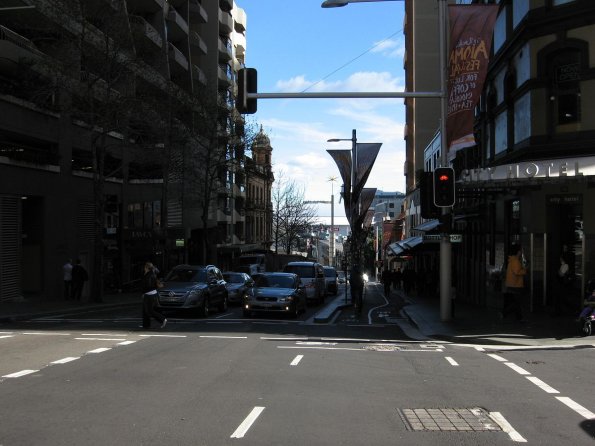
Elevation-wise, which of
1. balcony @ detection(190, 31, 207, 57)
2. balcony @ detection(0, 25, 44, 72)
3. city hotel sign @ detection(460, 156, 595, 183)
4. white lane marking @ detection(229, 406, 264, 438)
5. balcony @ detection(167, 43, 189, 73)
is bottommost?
white lane marking @ detection(229, 406, 264, 438)

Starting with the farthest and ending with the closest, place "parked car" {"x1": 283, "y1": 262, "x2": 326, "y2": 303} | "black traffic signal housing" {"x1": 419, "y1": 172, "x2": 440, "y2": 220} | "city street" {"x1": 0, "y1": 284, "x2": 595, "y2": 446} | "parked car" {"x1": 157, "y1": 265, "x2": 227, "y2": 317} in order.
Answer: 1. "parked car" {"x1": 283, "y1": 262, "x2": 326, "y2": 303}
2. "parked car" {"x1": 157, "y1": 265, "x2": 227, "y2": 317}
3. "black traffic signal housing" {"x1": 419, "y1": 172, "x2": 440, "y2": 220}
4. "city street" {"x1": 0, "y1": 284, "x2": 595, "y2": 446}

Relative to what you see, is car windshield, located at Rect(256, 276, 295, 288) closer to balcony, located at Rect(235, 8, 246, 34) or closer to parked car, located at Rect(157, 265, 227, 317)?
parked car, located at Rect(157, 265, 227, 317)

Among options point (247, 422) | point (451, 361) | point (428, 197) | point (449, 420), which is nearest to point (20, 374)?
point (247, 422)

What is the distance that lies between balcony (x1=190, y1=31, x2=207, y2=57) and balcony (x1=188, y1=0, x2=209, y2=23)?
1.18m

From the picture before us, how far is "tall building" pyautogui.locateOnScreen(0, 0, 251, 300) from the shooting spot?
82.2ft

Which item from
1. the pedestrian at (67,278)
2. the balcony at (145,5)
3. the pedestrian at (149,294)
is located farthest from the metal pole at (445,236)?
the balcony at (145,5)

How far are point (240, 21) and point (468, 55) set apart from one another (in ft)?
193

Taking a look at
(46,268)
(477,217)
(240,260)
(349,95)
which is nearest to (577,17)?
(349,95)

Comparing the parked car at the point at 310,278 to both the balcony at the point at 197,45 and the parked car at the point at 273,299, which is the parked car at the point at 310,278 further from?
the balcony at the point at 197,45

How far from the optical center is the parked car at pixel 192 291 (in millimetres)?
18875

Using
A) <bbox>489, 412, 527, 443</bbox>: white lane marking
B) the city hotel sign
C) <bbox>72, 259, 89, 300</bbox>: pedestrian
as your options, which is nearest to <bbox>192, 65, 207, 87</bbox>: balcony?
<bbox>72, 259, 89, 300</bbox>: pedestrian

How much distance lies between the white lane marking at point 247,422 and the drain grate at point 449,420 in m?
1.62

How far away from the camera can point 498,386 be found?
851 cm

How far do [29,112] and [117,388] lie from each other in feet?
72.2
